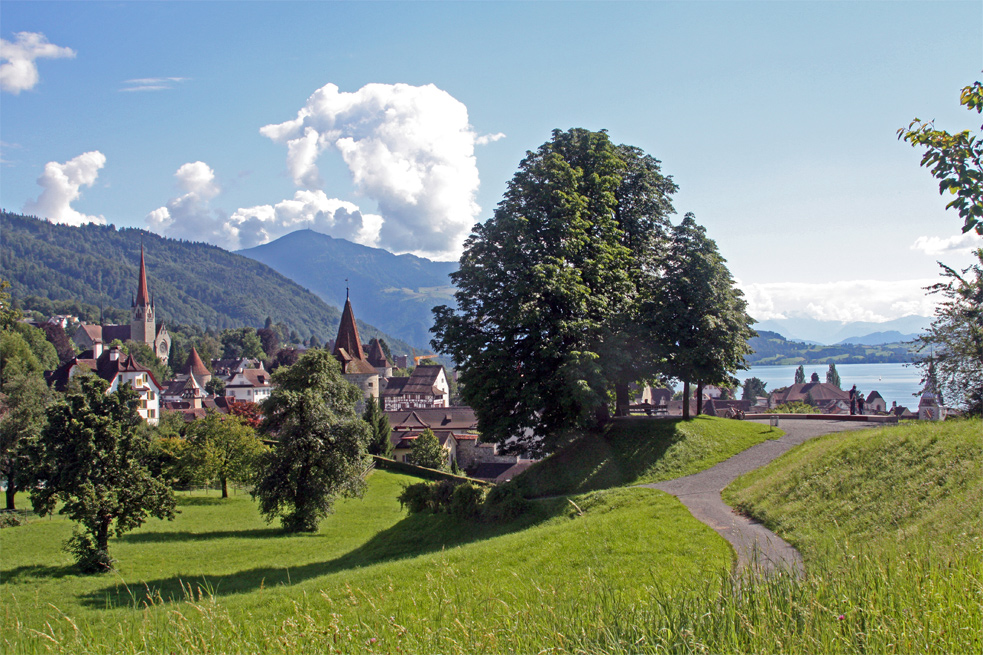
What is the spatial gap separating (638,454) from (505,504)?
609cm

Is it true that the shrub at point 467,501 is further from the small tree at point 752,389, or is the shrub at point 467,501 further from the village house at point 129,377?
the small tree at point 752,389

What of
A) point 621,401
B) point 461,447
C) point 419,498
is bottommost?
point 461,447

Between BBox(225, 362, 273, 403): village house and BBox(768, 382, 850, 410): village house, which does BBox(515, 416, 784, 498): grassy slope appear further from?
BBox(225, 362, 273, 403): village house

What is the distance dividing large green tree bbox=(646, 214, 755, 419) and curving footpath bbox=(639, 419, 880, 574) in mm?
3150

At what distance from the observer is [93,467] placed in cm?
2308

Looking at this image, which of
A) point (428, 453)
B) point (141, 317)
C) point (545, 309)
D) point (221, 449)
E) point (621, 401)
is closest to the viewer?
point (545, 309)

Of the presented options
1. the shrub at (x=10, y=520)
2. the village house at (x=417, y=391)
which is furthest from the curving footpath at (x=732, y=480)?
the village house at (x=417, y=391)

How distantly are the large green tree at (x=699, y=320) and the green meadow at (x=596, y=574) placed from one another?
2.37 metres

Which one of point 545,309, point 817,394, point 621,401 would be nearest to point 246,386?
point 817,394

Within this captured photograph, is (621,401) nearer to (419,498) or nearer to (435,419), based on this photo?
(419,498)

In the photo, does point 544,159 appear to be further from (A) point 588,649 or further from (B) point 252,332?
(B) point 252,332

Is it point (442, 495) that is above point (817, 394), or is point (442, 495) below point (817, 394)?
below

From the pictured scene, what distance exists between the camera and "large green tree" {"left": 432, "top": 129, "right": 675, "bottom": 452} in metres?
22.4

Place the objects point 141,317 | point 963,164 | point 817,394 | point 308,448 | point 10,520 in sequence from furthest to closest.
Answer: point 141,317 → point 817,394 → point 10,520 → point 308,448 → point 963,164
